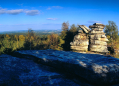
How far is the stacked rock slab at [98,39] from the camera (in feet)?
85.8

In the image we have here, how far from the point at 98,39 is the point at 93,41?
1437 mm

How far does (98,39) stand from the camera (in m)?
26.4

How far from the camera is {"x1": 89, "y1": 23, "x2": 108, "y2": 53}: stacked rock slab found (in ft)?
85.8

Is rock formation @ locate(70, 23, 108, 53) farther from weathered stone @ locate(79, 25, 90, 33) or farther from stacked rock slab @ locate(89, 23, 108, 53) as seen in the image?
weathered stone @ locate(79, 25, 90, 33)

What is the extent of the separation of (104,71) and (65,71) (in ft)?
7.73

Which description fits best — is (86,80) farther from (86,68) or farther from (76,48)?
(76,48)

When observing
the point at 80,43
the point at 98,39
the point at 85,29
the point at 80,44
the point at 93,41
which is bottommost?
the point at 80,44

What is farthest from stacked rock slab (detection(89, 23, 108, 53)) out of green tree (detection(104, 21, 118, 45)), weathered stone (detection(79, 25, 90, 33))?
green tree (detection(104, 21, 118, 45))

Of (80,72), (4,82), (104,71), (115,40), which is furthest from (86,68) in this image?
(115,40)

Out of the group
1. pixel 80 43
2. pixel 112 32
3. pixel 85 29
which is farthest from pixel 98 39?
pixel 112 32

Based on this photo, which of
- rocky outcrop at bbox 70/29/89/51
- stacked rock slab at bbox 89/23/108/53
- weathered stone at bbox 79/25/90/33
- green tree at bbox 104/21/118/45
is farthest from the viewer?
green tree at bbox 104/21/118/45

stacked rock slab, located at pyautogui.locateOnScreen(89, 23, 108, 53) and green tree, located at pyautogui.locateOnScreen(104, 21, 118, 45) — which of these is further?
green tree, located at pyautogui.locateOnScreen(104, 21, 118, 45)

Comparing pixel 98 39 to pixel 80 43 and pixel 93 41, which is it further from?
pixel 80 43

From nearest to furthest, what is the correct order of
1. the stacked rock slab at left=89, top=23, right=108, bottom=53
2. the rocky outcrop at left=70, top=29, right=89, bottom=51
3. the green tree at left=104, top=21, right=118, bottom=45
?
the rocky outcrop at left=70, top=29, right=89, bottom=51, the stacked rock slab at left=89, top=23, right=108, bottom=53, the green tree at left=104, top=21, right=118, bottom=45
